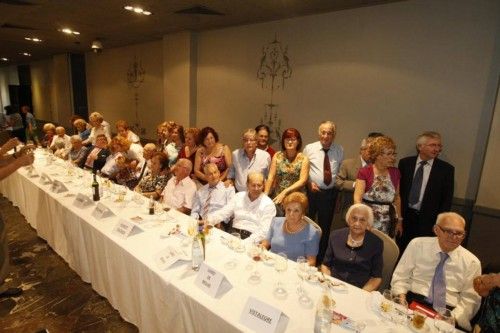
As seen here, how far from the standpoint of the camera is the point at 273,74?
530 cm

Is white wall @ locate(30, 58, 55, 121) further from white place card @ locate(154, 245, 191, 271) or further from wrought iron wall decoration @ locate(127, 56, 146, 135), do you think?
white place card @ locate(154, 245, 191, 271)

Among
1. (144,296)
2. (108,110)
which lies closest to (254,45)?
(144,296)

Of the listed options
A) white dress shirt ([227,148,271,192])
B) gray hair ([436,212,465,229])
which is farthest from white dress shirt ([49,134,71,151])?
gray hair ([436,212,465,229])

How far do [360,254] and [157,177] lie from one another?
2556 mm

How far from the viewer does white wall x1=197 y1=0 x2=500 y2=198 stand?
136 inches

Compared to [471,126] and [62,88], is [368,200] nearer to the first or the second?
[471,126]

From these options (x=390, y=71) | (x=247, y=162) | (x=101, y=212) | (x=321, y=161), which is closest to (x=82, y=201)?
(x=101, y=212)

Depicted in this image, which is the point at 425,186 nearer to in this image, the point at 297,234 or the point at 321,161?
the point at 321,161

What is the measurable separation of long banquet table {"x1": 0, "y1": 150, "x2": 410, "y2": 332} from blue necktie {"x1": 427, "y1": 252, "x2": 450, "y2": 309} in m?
0.54

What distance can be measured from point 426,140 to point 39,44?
409 inches

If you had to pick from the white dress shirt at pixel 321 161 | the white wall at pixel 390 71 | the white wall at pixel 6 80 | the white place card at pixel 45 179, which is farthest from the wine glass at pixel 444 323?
the white wall at pixel 6 80

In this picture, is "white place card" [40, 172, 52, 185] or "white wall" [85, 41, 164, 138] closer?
"white place card" [40, 172, 52, 185]

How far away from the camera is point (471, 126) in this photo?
352 cm

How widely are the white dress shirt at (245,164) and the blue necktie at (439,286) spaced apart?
2103 mm
